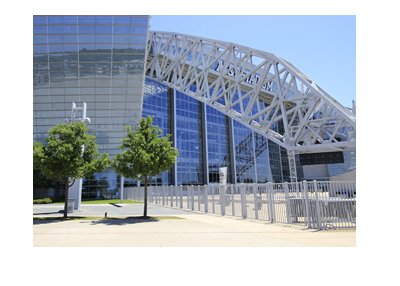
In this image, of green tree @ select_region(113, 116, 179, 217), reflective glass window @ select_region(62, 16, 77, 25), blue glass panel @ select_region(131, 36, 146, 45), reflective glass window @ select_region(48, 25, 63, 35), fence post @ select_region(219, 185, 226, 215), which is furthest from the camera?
blue glass panel @ select_region(131, 36, 146, 45)

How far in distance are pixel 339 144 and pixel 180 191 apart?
15468 mm

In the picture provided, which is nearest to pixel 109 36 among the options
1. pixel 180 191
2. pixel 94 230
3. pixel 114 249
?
pixel 180 191

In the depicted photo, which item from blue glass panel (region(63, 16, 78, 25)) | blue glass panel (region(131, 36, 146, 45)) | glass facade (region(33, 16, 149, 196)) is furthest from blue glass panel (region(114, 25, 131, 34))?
blue glass panel (region(63, 16, 78, 25))

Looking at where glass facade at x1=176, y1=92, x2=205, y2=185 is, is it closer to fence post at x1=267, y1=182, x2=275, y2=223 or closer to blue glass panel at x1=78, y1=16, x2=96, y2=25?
blue glass panel at x1=78, y1=16, x2=96, y2=25

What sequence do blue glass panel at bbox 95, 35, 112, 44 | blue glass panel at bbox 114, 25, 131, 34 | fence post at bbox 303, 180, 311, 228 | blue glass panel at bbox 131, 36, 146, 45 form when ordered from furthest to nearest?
blue glass panel at bbox 131, 36, 146, 45 < blue glass panel at bbox 95, 35, 112, 44 < blue glass panel at bbox 114, 25, 131, 34 < fence post at bbox 303, 180, 311, 228

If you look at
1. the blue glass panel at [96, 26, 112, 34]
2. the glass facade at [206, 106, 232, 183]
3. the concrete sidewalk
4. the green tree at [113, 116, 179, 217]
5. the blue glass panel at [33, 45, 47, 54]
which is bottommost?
the concrete sidewalk

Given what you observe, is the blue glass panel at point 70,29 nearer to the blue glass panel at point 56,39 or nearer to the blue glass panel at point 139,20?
the blue glass panel at point 56,39

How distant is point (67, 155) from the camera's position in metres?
17.3

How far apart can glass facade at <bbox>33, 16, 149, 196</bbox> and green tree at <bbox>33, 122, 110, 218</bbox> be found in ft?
84.7

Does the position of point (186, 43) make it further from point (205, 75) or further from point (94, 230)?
point (94, 230)

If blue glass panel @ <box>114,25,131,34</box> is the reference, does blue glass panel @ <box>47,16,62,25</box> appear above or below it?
above

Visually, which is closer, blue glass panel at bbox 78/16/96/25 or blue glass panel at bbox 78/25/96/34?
blue glass panel at bbox 78/16/96/25

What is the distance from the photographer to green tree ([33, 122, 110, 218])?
17234 mm

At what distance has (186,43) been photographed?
134 feet
